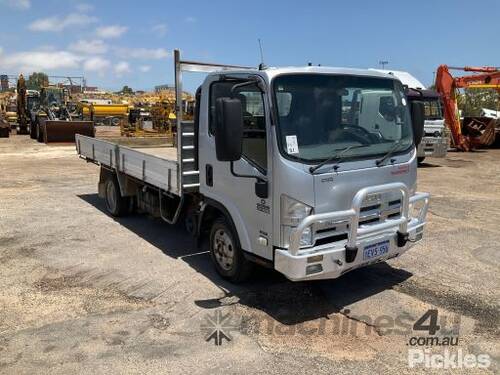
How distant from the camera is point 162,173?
239 inches

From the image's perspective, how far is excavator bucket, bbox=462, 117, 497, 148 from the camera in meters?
22.1

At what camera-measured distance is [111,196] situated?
851 cm

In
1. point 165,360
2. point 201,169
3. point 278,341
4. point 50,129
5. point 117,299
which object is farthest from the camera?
point 50,129

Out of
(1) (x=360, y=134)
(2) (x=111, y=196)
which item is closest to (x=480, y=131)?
(2) (x=111, y=196)

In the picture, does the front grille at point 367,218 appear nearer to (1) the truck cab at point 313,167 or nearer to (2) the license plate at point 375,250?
(1) the truck cab at point 313,167

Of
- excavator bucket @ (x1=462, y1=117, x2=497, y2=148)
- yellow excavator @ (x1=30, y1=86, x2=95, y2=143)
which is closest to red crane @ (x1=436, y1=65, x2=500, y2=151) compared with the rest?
excavator bucket @ (x1=462, y1=117, x2=497, y2=148)

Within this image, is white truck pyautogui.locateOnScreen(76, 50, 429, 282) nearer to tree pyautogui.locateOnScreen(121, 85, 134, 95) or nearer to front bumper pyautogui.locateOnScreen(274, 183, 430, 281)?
front bumper pyautogui.locateOnScreen(274, 183, 430, 281)

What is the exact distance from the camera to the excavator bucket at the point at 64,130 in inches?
897

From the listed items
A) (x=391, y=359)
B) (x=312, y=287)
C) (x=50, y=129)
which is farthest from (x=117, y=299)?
(x=50, y=129)

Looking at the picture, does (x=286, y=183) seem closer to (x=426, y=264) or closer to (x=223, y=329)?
(x=223, y=329)

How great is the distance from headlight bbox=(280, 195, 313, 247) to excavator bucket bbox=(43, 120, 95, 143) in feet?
66.5

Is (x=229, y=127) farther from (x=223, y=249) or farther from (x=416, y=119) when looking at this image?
(x=416, y=119)

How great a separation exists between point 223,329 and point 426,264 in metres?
2.98

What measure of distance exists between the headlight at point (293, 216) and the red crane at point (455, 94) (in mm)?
18561
